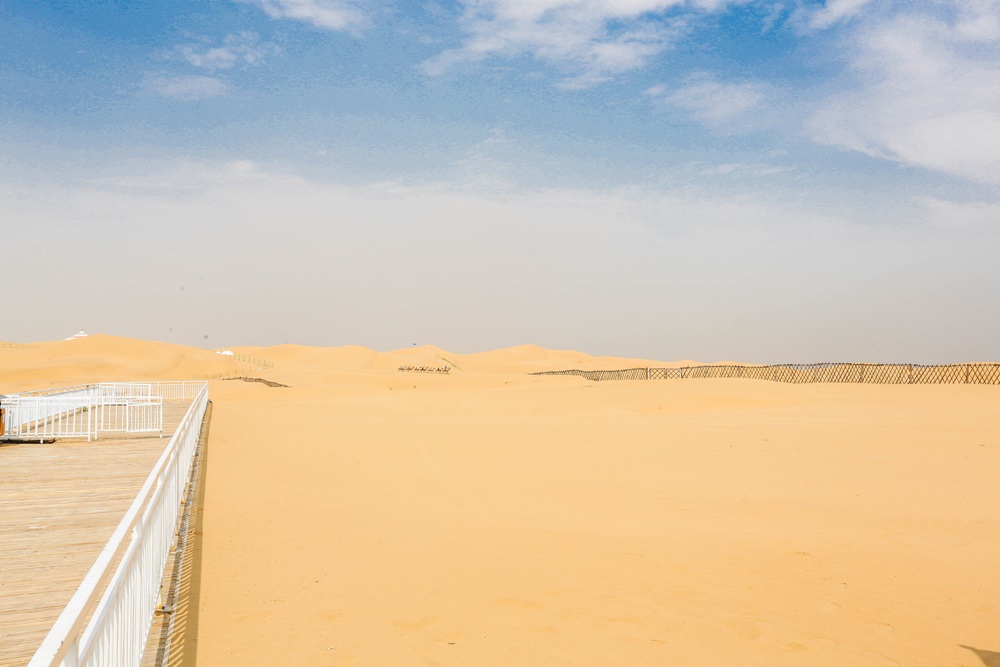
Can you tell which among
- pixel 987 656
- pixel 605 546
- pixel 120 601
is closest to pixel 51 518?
pixel 120 601

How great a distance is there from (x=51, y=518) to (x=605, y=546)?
7.21m

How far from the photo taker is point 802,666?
6.20 metres

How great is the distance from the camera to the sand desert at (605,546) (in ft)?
22.0

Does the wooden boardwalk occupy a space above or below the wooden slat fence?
below

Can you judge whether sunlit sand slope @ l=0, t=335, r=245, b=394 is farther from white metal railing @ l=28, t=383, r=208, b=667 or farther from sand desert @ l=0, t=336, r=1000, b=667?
white metal railing @ l=28, t=383, r=208, b=667

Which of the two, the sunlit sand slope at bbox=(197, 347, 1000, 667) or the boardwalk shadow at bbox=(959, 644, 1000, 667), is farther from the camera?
the sunlit sand slope at bbox=(197, 347, 1000, 667)

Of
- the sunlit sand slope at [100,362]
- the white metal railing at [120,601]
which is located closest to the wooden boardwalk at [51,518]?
the white metal railing at [120,601]

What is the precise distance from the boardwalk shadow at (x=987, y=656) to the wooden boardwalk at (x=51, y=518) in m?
7.44

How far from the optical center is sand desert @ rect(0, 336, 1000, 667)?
6.70 meters

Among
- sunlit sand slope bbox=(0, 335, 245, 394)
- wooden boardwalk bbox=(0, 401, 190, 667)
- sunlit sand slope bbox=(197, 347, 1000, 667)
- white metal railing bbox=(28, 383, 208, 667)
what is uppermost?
sunlit sand slope bbox=(0, 335, 245, 394)

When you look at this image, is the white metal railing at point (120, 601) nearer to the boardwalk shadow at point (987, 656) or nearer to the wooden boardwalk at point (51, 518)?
the wooden boardwalk at point (51, 518)

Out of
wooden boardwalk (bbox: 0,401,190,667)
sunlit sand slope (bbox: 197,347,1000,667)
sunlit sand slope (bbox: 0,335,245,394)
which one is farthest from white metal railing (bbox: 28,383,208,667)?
sunlit sand slope (bbox: 0,335,245,394)

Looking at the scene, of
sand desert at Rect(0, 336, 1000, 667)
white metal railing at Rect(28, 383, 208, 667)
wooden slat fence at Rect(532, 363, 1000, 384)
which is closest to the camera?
white metal railing at Rect(28, 383, 208, 667)

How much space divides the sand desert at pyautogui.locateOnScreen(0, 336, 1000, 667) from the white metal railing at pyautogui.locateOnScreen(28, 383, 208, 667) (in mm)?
932
